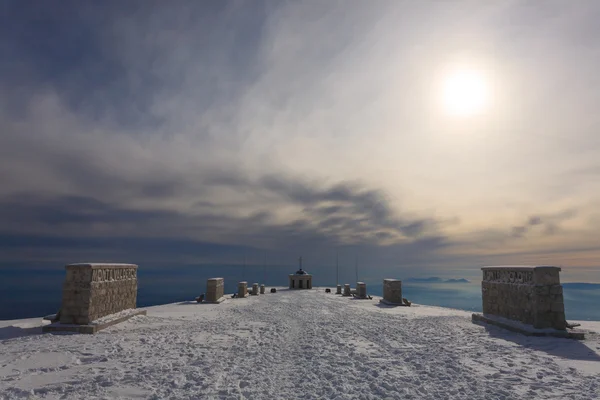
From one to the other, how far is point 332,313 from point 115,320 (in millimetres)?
11607

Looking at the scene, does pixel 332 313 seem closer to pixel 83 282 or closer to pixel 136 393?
pixel 83 282

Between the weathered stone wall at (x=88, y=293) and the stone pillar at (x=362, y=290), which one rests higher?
the weathered stone wall at (x=88, y=293)

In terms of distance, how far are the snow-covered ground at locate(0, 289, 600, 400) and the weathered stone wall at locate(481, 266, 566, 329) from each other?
3.66ft

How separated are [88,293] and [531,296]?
18113 millimetres

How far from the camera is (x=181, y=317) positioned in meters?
18.4

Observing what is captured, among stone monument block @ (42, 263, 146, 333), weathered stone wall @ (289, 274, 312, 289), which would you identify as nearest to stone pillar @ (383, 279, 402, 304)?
stone monument block @ (42, 263, 146, 333)

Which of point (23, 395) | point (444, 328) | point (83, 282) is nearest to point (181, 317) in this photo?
point (83, 282)

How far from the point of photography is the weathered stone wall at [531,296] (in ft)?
42.6

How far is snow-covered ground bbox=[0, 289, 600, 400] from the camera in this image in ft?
24.1

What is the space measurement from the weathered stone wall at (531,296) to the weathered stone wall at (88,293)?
705 inches

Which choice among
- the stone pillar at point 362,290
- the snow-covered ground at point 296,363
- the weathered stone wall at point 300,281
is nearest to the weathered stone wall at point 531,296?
the snow-covered ground at point 296,363

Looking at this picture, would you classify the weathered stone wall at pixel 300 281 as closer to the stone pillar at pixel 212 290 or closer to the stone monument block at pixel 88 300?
the stone pillar at pixel 212 290

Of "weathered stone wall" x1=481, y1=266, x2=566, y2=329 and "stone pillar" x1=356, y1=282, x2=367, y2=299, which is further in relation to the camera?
"stone pillar" x1=356, y1=282, x2=367, y2=299

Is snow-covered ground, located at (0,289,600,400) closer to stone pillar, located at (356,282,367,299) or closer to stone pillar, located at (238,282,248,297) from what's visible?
stone pillar, located at (356,282,367,299)
